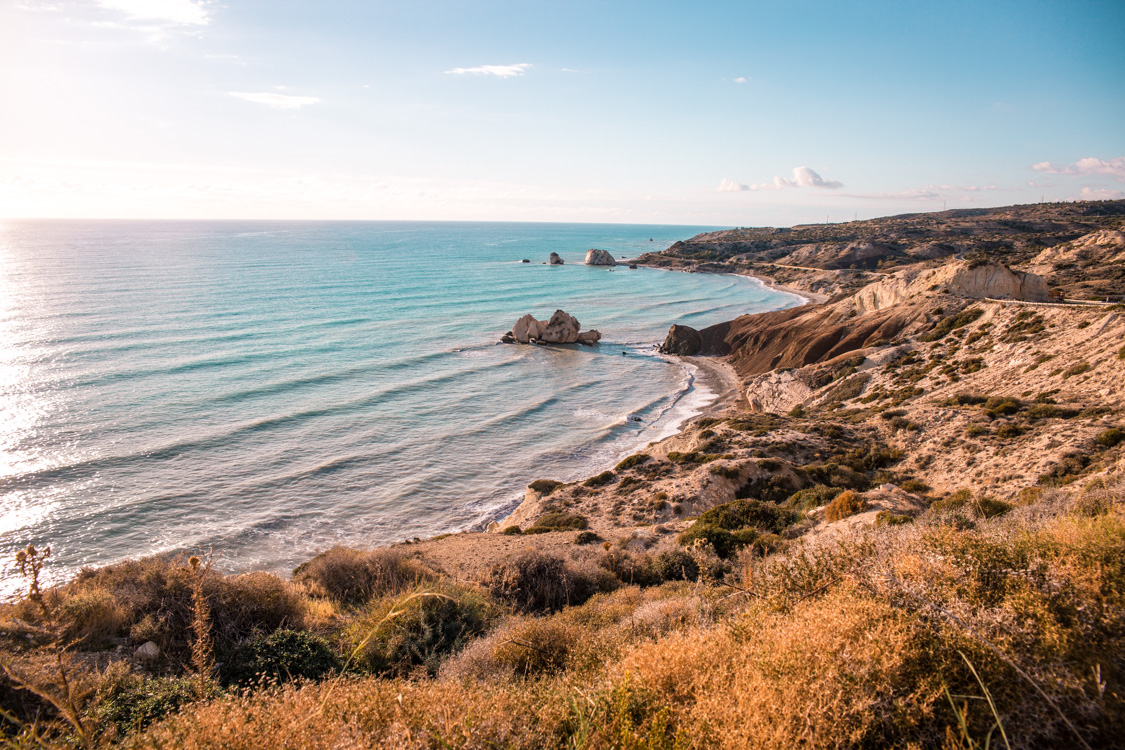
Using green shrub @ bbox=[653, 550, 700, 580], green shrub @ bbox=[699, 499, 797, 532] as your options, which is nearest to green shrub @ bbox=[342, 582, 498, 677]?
green shrub @ bbox=[653, 550, 700, 580]

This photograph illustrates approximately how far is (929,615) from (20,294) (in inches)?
3932

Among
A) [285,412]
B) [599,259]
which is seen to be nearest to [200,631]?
[285,412]

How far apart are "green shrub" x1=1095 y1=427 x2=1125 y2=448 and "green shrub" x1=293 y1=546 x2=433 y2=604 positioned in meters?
21.1

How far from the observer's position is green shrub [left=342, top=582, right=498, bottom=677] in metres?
8.02

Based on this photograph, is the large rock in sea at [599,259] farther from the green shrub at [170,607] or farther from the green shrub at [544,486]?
the green shrub at [170,607]

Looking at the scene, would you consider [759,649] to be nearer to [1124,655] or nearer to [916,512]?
[1124,655]

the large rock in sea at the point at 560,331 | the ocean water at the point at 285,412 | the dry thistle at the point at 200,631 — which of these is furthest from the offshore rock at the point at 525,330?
the dry thistle at the point at 200,631

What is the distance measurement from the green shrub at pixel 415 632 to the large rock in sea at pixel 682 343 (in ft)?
163

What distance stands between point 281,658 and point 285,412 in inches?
1253

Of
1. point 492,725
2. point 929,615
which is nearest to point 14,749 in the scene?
point 492,725

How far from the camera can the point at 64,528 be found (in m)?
22.8

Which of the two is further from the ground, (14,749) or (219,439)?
(14,749)

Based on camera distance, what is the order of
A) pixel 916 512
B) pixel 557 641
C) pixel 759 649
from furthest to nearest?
pixel 916 512, pixel 557 641, pixel 759 649

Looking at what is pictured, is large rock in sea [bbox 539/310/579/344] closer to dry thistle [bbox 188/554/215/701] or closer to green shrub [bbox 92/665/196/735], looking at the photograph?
green shrub [bbox 92/665/196/735]
